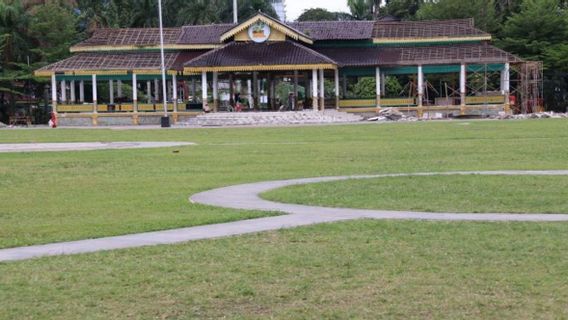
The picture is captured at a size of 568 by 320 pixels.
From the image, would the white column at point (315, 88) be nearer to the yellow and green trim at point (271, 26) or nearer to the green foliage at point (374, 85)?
the yellow and green trim at point (271, 26)

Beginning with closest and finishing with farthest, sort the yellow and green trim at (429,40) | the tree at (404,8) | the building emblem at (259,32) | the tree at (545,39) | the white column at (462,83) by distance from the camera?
the white column at (462,83), the building emblem at (259,32), the yellow and green trim at (429,40), the tree at (545,39), the tree at (404,8)

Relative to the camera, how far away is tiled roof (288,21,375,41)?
66562 millimetres

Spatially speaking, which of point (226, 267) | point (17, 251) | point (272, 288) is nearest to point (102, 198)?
point (17, 251)

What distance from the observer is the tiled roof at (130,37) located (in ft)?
224

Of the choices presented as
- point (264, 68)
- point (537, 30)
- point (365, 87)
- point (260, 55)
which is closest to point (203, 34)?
point (260, 55)

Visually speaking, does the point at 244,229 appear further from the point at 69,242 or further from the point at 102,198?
the point at 102,198

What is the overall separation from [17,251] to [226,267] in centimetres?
304

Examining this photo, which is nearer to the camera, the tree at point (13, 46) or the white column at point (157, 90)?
the tree at point (13, 46)

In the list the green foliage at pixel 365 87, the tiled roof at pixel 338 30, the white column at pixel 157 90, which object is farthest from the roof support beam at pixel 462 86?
the white column at pixel 157 90

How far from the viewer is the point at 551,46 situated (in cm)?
6981

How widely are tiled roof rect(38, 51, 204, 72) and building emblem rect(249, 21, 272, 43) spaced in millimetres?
5353

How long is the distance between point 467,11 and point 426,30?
14039 millimetres

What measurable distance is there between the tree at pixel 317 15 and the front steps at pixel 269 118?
50252 millimetres

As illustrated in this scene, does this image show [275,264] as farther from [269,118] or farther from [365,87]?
[365,87]
